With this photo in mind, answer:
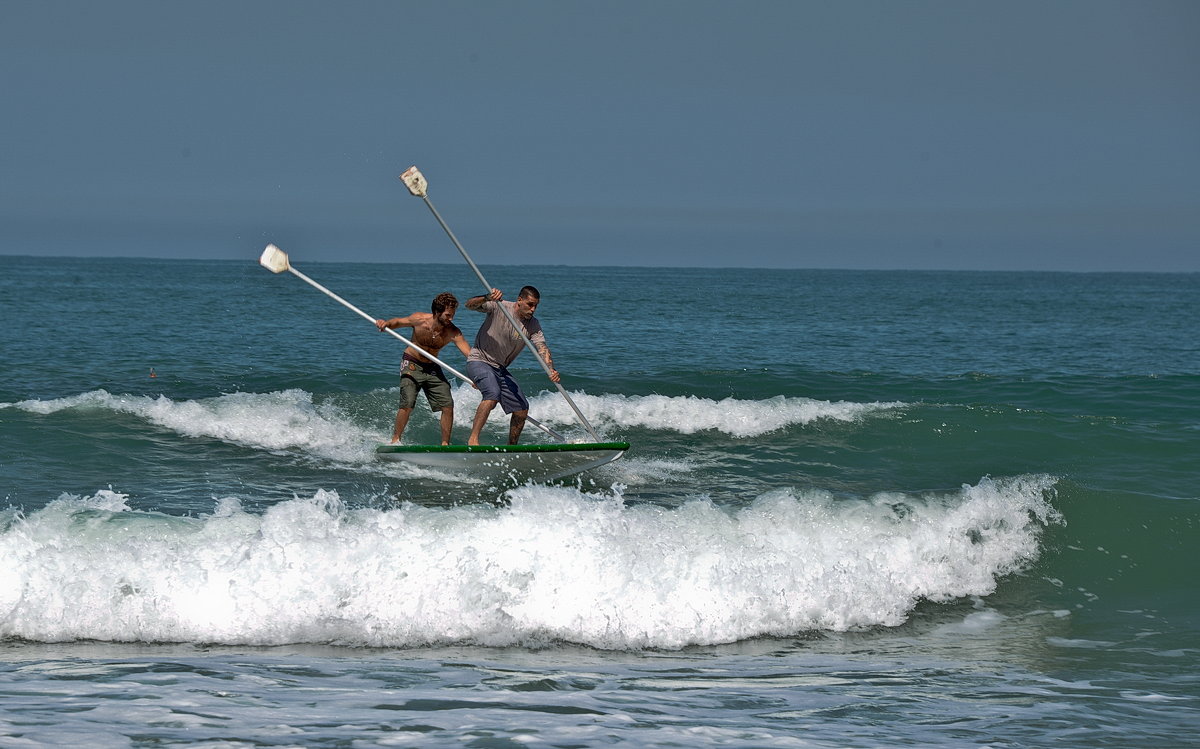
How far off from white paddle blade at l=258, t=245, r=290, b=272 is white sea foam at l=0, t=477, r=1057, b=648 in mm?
3637

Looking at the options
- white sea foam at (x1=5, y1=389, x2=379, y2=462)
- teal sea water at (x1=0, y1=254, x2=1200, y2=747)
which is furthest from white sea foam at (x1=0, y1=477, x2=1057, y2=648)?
white sea foam at (x1=5, y1=389, x2=379, y2=462)

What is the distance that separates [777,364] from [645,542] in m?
17.6

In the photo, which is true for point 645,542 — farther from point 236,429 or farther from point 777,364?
point 777,364

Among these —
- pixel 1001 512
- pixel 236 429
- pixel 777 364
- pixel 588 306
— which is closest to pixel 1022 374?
pixel 777 364

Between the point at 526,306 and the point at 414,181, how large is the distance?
1.93 meters

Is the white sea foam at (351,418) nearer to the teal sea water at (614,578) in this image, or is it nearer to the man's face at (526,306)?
the teal sea water at (614,578)

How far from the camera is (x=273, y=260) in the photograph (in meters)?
12.0

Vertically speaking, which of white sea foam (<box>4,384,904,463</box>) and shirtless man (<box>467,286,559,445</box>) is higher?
shirtless man (<box>467,286,559,445</box>)

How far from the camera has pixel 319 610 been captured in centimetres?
734

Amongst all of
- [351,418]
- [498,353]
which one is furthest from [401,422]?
[351,418]

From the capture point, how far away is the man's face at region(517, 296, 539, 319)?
36.3 feet

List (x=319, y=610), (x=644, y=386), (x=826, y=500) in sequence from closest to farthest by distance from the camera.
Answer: (x=319, y=610), (x=826, y=500), (x=644, y=386)

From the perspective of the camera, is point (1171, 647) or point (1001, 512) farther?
point (1001, 512)

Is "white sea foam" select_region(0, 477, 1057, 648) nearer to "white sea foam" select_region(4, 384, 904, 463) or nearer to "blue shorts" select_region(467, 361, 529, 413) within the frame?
"blue shorts" select_region(467, 361, 529, 413)
